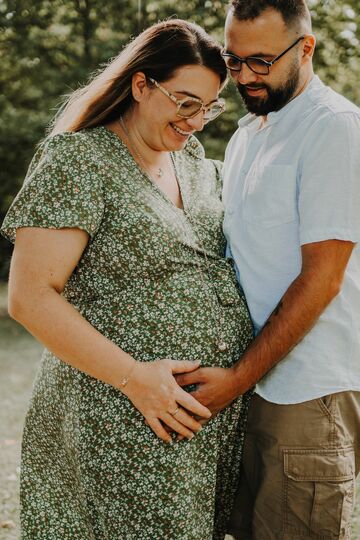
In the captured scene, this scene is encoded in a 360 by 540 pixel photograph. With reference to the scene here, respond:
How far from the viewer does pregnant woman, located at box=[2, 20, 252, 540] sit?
2328mm

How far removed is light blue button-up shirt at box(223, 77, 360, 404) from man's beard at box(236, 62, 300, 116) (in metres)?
0.03

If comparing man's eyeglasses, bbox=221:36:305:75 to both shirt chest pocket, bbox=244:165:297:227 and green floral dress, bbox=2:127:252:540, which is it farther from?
green floral dress, bbox=2:127:252:540

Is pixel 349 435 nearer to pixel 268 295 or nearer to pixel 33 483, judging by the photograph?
pixel 268 295

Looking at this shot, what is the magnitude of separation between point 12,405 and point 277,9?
5165mm

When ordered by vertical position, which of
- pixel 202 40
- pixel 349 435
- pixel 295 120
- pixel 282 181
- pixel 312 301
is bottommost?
pixel 349 435

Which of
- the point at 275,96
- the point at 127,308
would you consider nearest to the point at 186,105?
the point at 275,96

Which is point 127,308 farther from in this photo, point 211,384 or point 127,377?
point 211,384

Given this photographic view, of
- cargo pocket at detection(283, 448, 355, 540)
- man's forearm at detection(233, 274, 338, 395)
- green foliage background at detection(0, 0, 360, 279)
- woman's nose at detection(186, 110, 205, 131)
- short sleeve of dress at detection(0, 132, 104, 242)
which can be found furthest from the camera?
green foliage background at detection(0, 0, 360, 279)

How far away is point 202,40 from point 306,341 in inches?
47.4

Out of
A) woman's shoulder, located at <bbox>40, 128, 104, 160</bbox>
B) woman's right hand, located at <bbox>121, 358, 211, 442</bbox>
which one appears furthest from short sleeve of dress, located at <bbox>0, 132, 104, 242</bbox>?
woman's right hand, located at <bbox>121, 358, 211, 442</bbox>

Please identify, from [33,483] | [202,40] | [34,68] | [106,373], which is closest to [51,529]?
[33,483]

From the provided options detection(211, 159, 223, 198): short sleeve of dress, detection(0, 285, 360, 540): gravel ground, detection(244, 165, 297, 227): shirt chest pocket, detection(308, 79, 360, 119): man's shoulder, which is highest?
detection(308, 79, 360, 119): man's shoulder

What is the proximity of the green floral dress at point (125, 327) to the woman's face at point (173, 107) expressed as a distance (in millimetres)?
152

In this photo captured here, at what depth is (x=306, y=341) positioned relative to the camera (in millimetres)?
2523
